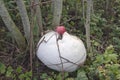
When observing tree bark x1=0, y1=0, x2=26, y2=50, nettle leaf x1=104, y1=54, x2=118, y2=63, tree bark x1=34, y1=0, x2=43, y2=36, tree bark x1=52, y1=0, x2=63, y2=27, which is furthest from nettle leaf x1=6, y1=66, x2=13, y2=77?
nettle leaf x1=104, y1=54, x2=118, y2=63

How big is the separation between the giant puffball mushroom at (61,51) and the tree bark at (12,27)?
256mm

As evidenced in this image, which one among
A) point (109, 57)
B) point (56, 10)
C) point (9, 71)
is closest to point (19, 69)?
point (9, 71)

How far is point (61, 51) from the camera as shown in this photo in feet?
8.05

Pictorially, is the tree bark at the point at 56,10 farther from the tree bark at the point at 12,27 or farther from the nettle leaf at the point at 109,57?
the nettle leaf at the point at 109,57

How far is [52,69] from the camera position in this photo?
104 inches

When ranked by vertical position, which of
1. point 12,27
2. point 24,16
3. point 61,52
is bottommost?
point 61,52

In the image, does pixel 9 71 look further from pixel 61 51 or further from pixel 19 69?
pixel 61 51

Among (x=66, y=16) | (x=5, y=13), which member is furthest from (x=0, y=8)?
(x=66, y=16)

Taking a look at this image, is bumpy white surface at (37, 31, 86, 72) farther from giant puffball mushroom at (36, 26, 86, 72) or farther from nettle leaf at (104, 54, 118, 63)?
nettle leaf at (104, 54, 118, 63)

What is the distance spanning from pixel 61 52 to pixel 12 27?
52cm

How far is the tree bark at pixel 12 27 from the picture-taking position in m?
2.51

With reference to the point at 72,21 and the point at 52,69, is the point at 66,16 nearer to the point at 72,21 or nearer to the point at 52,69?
the point at 72,21

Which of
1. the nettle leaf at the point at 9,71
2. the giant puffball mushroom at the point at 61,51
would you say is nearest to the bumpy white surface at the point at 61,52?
the giant puffball mushroom at the point at 61,51

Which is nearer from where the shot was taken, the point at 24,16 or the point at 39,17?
the point at 24,16
